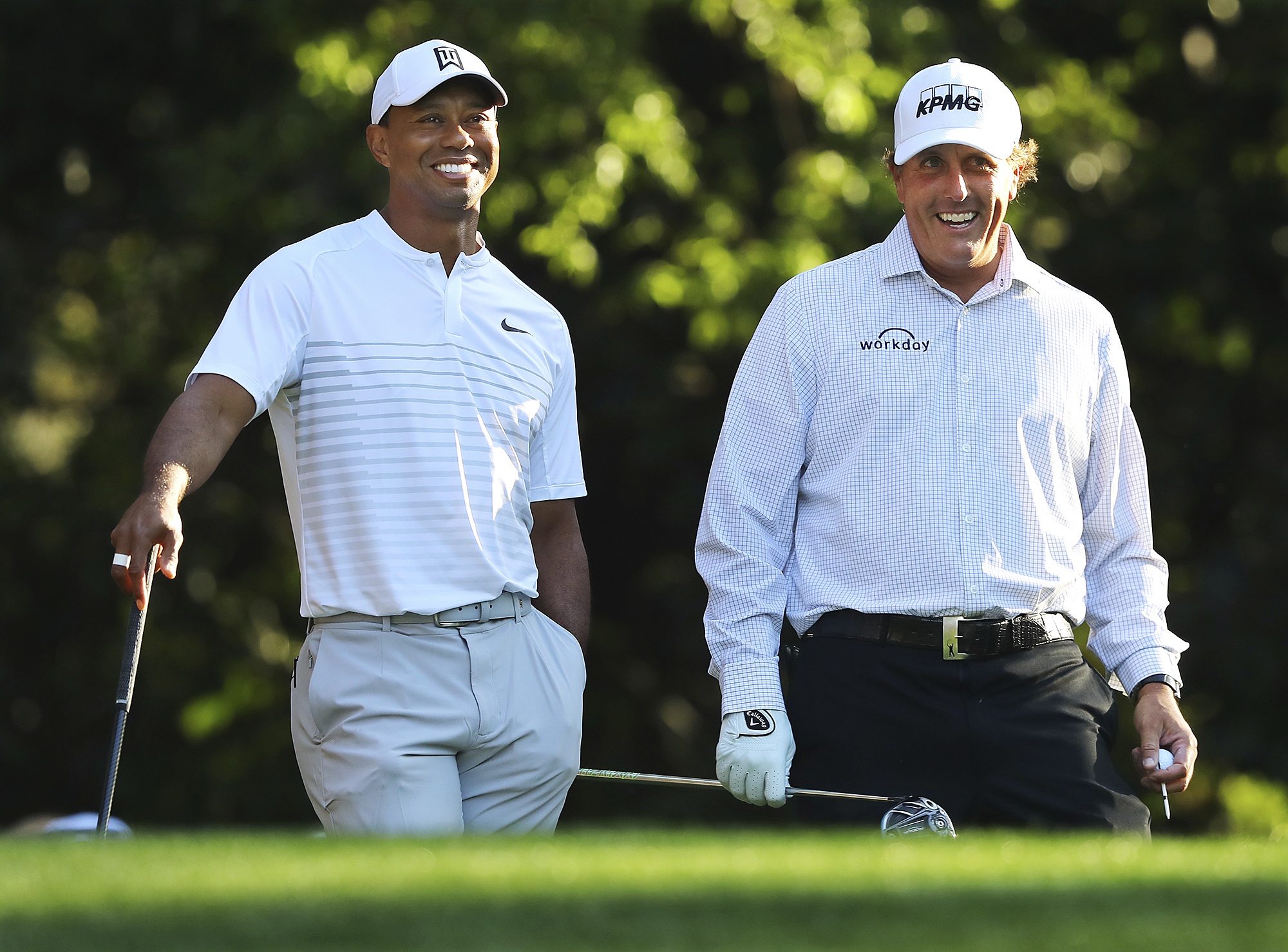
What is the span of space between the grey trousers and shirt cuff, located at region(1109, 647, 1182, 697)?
1276 mm

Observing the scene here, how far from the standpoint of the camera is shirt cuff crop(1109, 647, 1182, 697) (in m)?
4.32

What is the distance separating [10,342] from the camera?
10.4m

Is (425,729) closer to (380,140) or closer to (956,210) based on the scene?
(380,140)

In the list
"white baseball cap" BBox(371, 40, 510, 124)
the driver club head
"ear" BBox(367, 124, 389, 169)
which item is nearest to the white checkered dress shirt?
the driver club head

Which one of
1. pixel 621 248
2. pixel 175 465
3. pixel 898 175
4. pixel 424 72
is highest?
pixel 621 248

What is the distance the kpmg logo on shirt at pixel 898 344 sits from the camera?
4258 millimetres

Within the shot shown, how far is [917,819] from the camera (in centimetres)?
395

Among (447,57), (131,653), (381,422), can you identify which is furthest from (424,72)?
(131,653)

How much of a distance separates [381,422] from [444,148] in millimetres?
706

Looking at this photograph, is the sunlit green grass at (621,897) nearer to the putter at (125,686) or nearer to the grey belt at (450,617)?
the putter at (125,686)

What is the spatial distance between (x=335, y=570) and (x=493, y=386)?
542mm

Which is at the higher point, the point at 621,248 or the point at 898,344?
the point at 621,248

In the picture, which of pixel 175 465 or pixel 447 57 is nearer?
pixel 175 465

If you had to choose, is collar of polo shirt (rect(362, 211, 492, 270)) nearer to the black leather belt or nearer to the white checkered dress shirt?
the white checkered dress shirt
